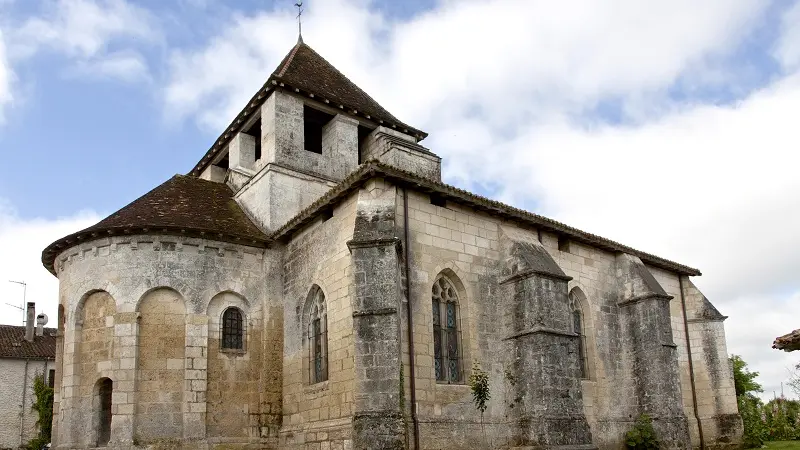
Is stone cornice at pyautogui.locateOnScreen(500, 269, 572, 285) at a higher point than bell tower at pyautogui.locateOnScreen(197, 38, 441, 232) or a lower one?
lower

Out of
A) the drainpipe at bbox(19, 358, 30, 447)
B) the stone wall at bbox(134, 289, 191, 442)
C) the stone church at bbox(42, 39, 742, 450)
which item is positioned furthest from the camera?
the drainpipe at bbox(19, 358, 30, 447)

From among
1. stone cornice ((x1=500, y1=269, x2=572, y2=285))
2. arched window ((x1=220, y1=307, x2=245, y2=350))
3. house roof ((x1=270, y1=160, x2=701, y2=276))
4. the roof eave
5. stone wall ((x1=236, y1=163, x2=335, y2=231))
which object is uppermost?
stone wall ((x1=236, y1=163, x2=335, y2=231))

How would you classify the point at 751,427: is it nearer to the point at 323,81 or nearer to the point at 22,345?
the point at 323,81

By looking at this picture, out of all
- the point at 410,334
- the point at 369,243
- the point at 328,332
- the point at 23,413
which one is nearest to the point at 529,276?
the point at 410,334

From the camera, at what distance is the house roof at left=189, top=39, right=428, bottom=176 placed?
18.4 meters

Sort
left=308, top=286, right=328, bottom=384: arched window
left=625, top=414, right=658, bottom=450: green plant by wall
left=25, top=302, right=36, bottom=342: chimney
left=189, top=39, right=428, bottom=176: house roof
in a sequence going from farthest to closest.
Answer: left=25, top=302, right=36, bottom=342: chimney, left=189, top=39, right=428, bottom=176: house roof, left=625, top=414, right=658, bottom=450: green plant by wall, left=308, top=286, right=328, bottom=384: arched window

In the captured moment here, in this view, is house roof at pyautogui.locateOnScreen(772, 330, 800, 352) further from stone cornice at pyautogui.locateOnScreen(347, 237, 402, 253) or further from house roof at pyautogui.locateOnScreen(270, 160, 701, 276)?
house roof at pyautogui.locateOnScreen(270, 160, 701, 276)

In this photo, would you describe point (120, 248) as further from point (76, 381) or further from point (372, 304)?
point (372, 304)

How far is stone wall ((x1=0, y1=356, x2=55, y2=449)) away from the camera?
30.9 m

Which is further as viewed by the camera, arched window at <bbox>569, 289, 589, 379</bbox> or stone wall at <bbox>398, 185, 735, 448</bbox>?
arched window at <bbox>569, 289, 589, 379</bbox>

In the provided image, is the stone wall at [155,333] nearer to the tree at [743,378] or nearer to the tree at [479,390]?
the tree at [479,390]

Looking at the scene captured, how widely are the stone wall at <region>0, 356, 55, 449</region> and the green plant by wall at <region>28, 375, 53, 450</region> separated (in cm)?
41

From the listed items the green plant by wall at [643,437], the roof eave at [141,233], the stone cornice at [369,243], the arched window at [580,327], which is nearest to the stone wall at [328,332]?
the roof eave at [141,233]

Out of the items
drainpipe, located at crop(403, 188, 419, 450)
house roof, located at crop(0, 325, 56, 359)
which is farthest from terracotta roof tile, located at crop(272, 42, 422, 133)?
house roof, located at crop(0, 325, 56, 359)
